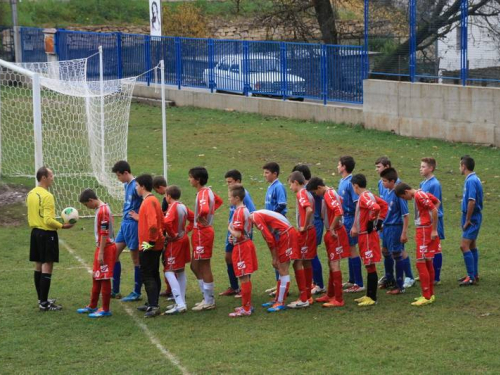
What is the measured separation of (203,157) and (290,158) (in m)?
2.06

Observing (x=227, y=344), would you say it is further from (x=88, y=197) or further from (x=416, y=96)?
(x=416, y=96)

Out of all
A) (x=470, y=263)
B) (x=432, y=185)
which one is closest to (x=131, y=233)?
(x=432, y=185)

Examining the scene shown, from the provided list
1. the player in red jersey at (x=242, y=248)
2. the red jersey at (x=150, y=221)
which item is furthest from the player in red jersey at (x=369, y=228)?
the red jersey at (x=150, y=221)

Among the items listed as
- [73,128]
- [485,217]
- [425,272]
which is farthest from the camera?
[73,128]

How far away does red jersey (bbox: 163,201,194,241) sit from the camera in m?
10.5

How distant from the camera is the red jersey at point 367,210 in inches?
410

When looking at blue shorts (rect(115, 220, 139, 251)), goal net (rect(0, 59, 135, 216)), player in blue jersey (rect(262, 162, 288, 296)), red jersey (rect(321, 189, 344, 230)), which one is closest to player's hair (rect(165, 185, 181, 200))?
blue shorts (rect(115, 220, 139, 251))

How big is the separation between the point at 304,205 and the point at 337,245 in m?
0.63

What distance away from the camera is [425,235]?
10461 mm

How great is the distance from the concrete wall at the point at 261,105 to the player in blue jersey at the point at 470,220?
1373 centimetres

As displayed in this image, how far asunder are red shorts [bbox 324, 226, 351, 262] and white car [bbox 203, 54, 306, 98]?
55.0ft

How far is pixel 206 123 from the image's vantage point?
26625 millimetres

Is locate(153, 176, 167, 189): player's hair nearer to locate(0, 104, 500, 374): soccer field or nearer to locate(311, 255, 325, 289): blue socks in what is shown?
locate(0, 104, 500, 374): soccer field

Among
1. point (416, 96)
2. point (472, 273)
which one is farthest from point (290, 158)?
point (472, 273)
